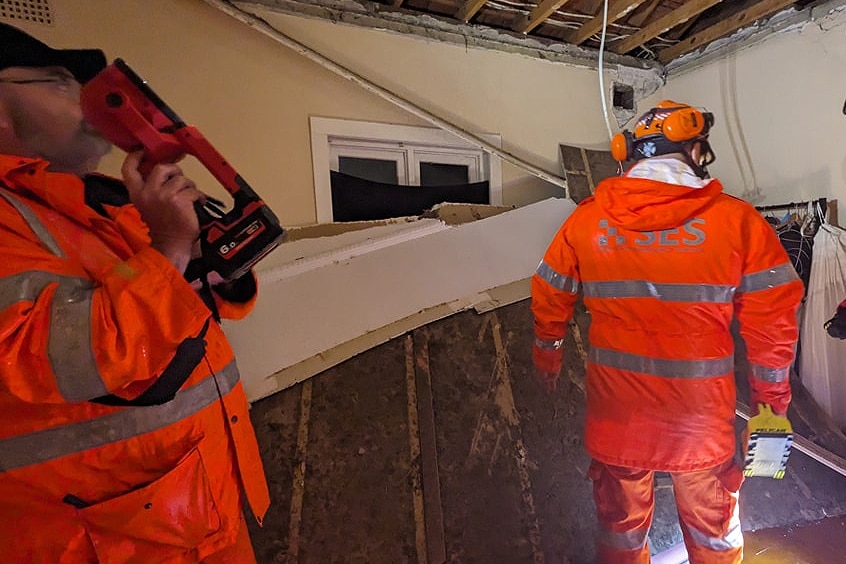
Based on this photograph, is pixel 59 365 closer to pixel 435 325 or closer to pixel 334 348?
pixel 334 348

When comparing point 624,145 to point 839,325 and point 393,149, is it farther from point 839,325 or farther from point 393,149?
point 393,149

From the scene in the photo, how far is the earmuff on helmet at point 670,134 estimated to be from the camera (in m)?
1.30

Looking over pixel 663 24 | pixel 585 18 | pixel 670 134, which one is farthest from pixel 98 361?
pixel 663 24

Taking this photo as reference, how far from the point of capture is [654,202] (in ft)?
4.19

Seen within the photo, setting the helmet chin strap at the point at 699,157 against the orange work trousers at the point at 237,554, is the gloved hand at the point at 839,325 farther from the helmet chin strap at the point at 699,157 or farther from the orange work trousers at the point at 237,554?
the orange work trousers at the point at 237,554

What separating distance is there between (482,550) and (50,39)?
7.29ft

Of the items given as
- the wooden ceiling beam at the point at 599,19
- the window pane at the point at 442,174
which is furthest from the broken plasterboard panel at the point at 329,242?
the wooden ceiling beam at the point at 599,19

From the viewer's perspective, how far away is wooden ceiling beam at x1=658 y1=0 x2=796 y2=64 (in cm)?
231

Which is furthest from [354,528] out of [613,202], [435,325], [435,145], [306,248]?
[435,145]

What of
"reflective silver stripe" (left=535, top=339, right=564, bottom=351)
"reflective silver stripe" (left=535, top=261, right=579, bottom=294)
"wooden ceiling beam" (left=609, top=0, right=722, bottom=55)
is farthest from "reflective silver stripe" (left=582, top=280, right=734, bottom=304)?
"wooden ceiling beam" (left=609, top=0, right=722, bottom=55)

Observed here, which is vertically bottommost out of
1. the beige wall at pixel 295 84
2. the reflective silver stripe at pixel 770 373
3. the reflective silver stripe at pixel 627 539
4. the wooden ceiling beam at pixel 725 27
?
the reflective silver stripe at pixel 627 539

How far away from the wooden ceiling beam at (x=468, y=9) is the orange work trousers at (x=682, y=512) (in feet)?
6.55

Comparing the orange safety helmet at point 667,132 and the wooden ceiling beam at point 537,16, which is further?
the wooden ceiling beam at point 537,16

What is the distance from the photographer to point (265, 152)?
82.0 inches
